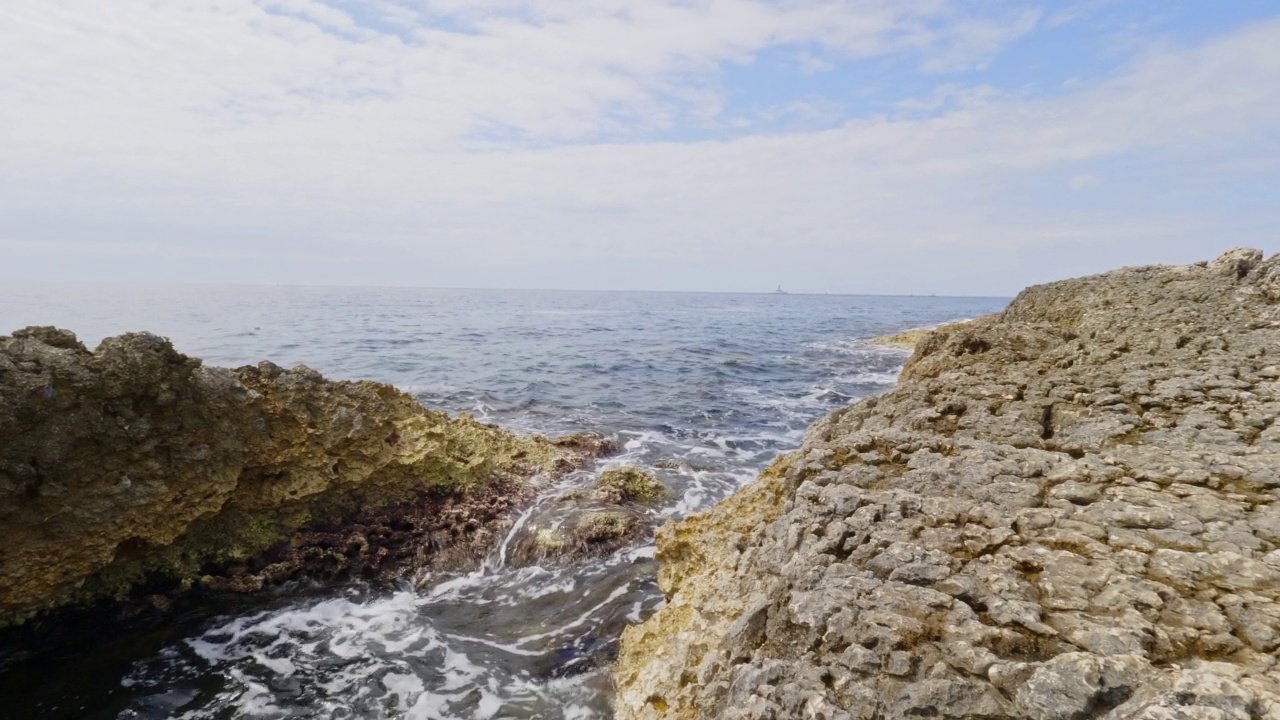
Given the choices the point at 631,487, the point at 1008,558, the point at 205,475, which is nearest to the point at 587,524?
the point at 631,487

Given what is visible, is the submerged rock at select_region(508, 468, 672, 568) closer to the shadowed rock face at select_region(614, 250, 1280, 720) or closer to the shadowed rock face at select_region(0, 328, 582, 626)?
the shadowed rock face at select_region(0, 328, 582, 626)

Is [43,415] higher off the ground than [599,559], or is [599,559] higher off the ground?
[43,415]

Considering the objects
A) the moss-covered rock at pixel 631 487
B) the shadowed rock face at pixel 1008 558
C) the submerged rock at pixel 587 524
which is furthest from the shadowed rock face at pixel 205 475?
the shadowed rock face at pixel 1008 558

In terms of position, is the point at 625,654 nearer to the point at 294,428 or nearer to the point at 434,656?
the point at 434,656

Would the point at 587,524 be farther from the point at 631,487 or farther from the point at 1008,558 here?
the point at 1008,558

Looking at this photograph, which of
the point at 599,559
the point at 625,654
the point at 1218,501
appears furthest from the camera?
the point at 599,559

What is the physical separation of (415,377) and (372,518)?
14.1 m

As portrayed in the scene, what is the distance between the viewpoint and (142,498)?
737 centimetres

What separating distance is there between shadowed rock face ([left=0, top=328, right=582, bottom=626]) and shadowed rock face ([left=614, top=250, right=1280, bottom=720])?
5489 mm

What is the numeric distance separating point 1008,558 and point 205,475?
369 inches

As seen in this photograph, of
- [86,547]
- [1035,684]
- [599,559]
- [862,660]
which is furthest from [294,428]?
[1035,684]

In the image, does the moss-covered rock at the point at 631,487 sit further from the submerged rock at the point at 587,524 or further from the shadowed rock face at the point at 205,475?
the shadowed rock face at the point at 205,475

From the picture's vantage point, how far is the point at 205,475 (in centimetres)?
809

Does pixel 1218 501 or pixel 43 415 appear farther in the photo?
pixel 43 415
